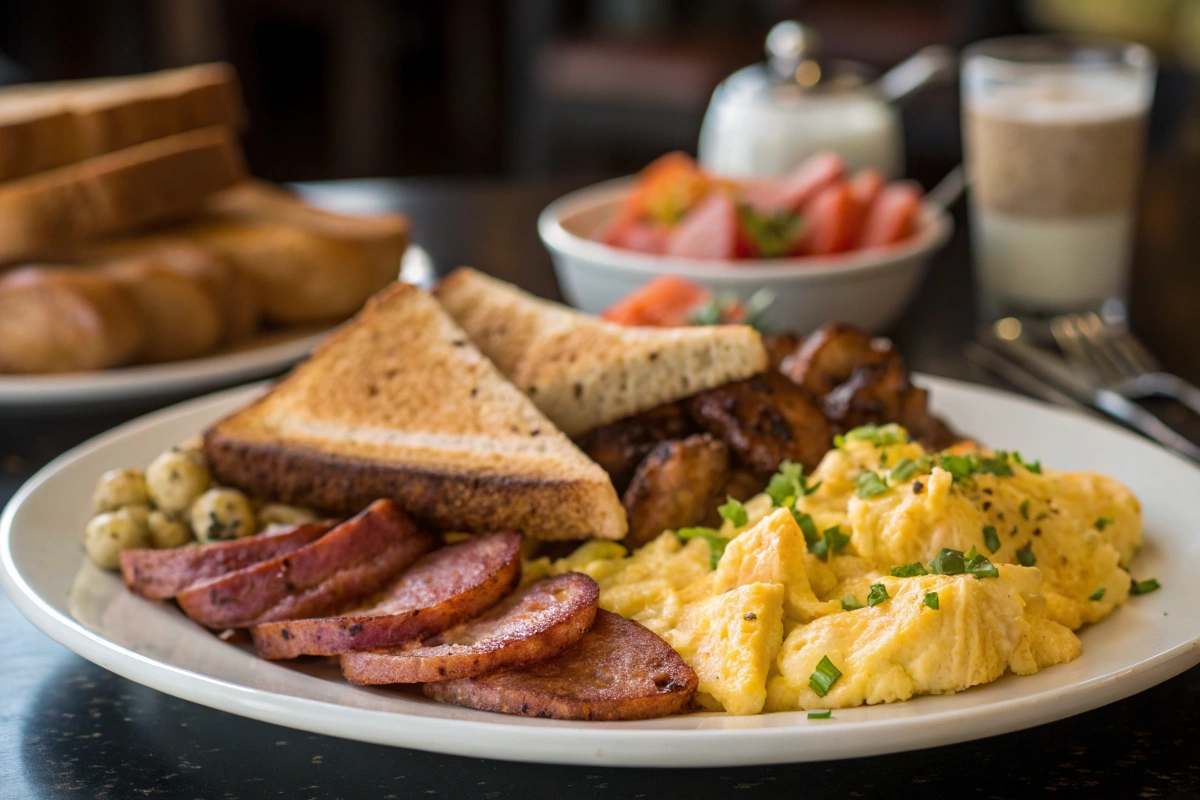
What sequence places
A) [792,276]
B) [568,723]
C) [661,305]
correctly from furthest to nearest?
[792,276] < [661,305] < [568,723]

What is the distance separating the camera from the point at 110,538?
1843 mm

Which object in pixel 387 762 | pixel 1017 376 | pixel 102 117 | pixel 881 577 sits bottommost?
pixel 1017 376

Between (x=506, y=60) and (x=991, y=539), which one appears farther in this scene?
(x=506, y=60)

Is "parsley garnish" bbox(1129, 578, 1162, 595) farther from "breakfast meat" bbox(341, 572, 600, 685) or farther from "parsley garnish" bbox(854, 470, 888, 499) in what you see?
"breakfast meat" bbox(341, 572, 600, 685)

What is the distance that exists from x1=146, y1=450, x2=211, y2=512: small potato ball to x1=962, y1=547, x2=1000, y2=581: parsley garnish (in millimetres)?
1178

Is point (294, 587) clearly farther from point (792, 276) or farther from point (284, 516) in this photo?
point (792, 276)

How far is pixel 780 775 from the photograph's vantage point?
149cm

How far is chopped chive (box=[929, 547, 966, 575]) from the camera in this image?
1.54 meters

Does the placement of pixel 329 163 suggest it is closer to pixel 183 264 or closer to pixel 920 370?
pixel 183 264

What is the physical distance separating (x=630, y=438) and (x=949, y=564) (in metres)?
0.66

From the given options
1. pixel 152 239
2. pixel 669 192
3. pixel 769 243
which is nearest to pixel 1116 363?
pixel 769 243

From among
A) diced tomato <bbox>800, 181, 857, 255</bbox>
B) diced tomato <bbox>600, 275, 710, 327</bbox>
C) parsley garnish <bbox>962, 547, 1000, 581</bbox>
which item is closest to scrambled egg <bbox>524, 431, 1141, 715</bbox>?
parsley garnish <bbox>962, 547, 1000, 581</bbox>

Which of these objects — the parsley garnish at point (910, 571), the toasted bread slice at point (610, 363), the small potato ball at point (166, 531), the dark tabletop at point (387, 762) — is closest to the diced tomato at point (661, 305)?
the toasted bread slice at point (610, 363)

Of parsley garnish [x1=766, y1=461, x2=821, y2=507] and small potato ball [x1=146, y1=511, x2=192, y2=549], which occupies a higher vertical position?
parsley garnish [x1=766, y1=461, x2=821, y2=507]
